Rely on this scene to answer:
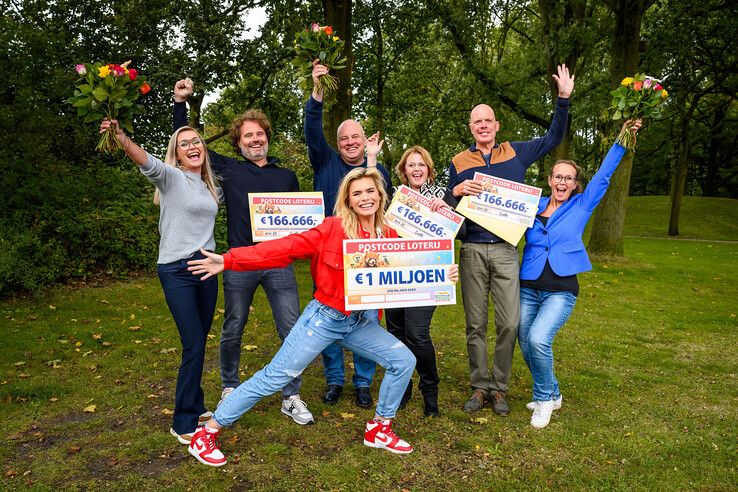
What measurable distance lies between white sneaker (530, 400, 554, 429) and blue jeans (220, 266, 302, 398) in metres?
2.17

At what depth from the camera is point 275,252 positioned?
12.6ft

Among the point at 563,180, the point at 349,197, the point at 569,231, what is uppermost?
the point at 563,180

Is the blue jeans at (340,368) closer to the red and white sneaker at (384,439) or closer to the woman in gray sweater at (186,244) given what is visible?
the red and white sneaker at (384,439)

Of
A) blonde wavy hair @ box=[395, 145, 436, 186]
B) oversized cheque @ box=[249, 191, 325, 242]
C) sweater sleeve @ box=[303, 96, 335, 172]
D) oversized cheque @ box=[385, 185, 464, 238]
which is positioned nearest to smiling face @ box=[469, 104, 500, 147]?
blonde wavy hair @ box=[395, 145, 436, 186]

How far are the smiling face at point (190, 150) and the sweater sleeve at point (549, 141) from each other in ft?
9.31

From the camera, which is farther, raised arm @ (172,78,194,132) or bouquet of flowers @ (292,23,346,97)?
bouquet of flowers @ (292,23,346,97)

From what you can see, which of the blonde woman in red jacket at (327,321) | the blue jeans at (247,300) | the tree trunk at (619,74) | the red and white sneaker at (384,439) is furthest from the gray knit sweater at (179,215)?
the tree trunk at (619,74)

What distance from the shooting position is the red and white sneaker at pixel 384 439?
13.9 ft

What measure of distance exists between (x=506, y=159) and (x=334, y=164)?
1602mm

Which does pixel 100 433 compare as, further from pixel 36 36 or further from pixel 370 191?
pixel 36 36

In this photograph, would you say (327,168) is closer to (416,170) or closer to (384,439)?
(416,170)

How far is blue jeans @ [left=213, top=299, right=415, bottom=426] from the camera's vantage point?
3930 millimetres

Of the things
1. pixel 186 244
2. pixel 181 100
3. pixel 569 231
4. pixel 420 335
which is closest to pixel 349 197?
pixel 186 244

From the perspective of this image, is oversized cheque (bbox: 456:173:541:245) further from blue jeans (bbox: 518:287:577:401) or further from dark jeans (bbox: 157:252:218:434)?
dark jeans (bbox: 157:252:218:434)
